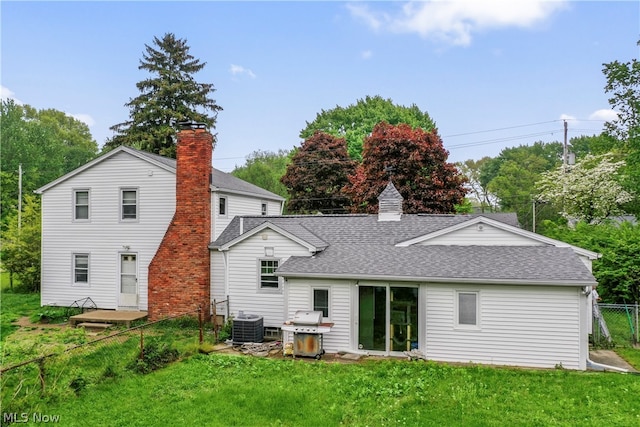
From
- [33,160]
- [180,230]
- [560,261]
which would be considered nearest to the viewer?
[560,261]

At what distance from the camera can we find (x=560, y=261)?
35.9 feet

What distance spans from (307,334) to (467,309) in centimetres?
415

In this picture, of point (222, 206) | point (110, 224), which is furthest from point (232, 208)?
point (110, 224)

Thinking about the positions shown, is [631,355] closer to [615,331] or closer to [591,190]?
[615,331]

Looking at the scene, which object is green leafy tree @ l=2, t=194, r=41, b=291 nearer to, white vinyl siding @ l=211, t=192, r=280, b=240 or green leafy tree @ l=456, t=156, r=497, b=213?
white vinyl siding @ l=211, t=192, r=280, b=240

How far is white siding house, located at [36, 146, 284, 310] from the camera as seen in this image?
1639cm

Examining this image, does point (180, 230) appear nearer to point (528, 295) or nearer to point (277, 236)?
point (277, 236)

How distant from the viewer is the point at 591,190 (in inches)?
1026

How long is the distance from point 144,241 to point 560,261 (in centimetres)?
1418

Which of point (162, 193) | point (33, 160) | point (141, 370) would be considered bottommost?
point (141, 370)

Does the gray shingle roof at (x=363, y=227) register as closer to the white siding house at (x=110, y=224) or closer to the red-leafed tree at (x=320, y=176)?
the white siding house at (x=110, y=224)

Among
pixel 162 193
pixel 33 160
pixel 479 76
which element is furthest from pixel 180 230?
pixel 33 160

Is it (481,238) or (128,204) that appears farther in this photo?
(128,204)

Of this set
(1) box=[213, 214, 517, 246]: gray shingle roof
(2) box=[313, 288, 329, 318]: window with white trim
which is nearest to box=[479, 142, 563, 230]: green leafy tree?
(1) box=[213, 214, 517, 246]: gray shingle roof
